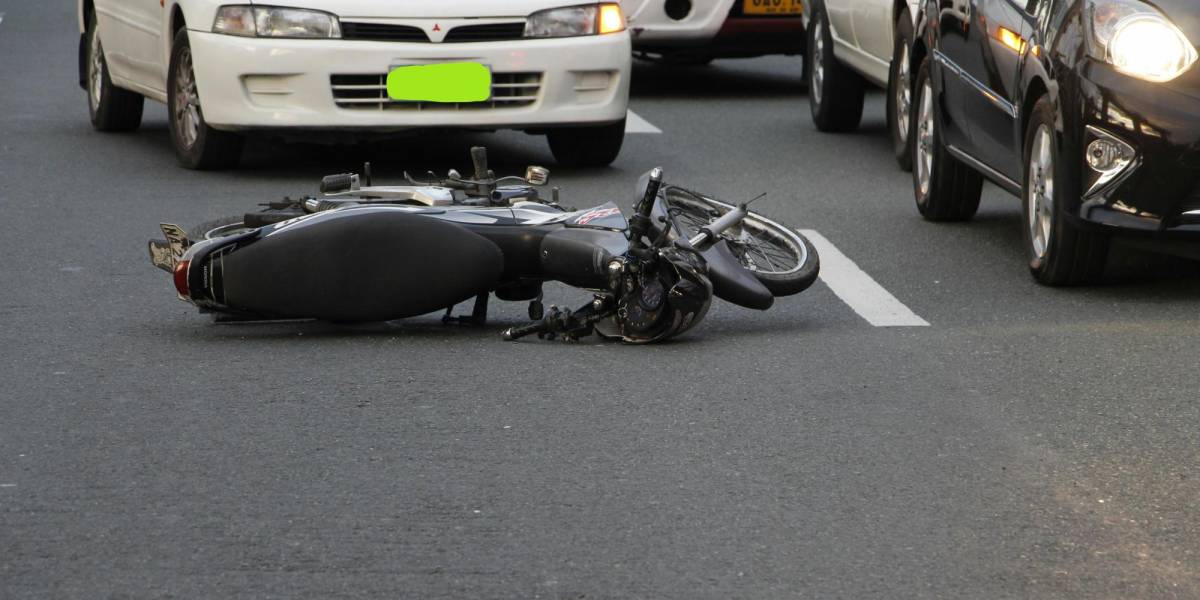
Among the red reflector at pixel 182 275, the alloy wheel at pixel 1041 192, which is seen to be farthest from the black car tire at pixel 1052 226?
the red reflector at pixel 182 275

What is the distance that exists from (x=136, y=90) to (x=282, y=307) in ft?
18.8

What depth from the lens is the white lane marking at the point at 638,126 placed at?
12852 mm

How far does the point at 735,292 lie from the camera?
252 inches

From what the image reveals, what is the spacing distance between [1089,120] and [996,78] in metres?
1.09

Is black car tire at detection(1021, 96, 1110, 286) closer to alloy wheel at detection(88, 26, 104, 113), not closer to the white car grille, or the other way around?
the white car grille

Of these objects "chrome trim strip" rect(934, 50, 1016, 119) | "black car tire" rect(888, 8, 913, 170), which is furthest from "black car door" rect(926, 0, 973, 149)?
"black car tire" rect(888, 8, 913, 170)

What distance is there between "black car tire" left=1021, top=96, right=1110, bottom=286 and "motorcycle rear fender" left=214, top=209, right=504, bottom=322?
2042 mm

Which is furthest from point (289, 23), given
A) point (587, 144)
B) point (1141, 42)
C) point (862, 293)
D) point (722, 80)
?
point (722, 80)

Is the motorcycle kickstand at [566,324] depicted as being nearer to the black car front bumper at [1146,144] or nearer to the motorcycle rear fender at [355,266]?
the motorcycle rear fender at [355,266]

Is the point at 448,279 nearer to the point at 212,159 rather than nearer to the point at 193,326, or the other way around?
the point at 193,326

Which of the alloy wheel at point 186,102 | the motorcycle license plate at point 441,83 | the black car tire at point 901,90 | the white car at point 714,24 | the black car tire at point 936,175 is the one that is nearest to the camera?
the black car tire at point 936,175

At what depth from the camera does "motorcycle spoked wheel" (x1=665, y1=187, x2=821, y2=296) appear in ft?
22.1

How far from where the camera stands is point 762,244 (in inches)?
275

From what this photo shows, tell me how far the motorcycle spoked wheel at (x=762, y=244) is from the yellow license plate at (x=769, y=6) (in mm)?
7611
